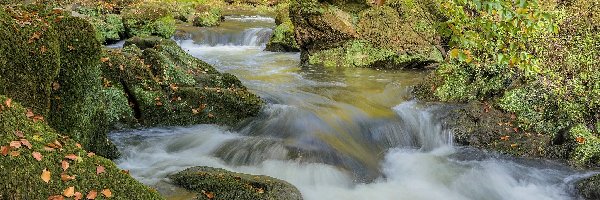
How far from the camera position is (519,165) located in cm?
841

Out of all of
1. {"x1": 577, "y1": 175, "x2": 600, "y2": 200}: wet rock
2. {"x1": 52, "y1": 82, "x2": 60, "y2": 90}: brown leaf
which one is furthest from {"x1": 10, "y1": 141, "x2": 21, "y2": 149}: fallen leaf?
{"x1": 577, "y1": 175, "x2": 600, "y2": 200}: wet rock

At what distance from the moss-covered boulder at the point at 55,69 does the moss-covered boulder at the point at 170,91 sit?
164 cm

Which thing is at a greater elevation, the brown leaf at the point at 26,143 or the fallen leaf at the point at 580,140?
the brown leaf at the point at 26,143

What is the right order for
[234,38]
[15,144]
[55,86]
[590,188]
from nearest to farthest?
[15,144]
[55,86]
[590,188]
[234,38]

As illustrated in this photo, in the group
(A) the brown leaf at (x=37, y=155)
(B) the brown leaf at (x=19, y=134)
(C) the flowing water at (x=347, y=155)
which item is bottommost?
(C) the flowing water at (x=347, y=155)

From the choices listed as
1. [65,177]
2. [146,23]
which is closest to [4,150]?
[65,177]

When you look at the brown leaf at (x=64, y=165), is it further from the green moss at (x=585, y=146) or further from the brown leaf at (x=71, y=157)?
the green moss at (x=585, y=146)

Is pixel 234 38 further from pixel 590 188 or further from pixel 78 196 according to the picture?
pixel 78 196

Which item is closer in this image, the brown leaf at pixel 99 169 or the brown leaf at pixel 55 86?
the brown leaf at pixel 99 169

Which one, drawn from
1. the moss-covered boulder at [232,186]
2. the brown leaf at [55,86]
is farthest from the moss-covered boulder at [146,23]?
the moss-covered boulder at [232,186]

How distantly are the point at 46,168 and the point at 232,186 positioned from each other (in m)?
2.21

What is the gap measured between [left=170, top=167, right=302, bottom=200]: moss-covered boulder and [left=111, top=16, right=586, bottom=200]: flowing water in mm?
193

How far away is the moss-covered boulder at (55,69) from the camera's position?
507cm

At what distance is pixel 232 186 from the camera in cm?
558
